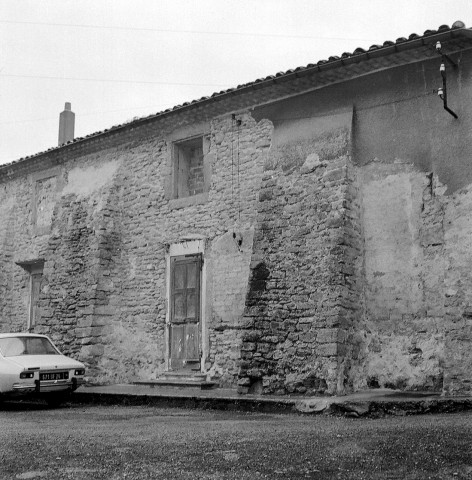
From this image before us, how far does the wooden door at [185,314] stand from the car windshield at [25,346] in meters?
2.23

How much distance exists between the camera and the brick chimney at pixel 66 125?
66.8 feet

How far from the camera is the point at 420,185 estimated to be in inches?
386

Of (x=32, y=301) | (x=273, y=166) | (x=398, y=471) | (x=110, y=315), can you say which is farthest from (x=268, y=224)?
(x=32, y=301)

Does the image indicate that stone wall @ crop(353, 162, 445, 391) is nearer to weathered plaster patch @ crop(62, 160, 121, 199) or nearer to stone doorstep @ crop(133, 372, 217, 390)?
stone doorstep @ crop(133, 372, 217, 390)

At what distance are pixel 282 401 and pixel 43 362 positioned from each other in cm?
426

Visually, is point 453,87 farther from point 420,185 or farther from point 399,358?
point 399,358

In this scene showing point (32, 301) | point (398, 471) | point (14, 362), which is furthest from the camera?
point (32, 301)

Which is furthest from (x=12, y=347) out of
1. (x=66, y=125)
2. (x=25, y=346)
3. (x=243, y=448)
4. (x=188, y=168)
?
(x=66, y=125)

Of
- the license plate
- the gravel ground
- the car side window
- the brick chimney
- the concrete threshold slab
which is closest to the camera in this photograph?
the gravel ground

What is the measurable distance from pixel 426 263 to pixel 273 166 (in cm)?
312

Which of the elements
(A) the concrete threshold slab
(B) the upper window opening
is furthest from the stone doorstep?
(B) the upper window opening

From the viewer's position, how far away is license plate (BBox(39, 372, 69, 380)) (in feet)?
34.7

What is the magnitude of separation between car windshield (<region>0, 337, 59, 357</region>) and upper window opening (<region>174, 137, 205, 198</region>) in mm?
3768

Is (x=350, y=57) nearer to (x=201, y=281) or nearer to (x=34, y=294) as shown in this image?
(x=201, y=281)
